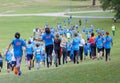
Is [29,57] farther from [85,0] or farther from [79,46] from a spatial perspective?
[85,0]

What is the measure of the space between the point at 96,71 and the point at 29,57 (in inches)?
332

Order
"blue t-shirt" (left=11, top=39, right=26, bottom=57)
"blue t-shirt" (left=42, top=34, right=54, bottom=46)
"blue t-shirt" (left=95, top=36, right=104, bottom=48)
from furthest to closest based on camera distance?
"blue t-shirt" (left=95, top=36, right=104, bottom=48)
"blue t-shirt" (left=42, top=34, right=54, bottom=46)
"blue t-shirt" (left=11, top=39, right=26, bottom=57)

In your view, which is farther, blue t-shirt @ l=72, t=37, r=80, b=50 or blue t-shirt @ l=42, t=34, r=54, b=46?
blue t-shirt @ l=72, t=37, r=80, b=50

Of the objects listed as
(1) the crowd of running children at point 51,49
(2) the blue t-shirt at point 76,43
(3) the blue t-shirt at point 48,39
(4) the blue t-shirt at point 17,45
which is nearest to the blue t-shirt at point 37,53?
(1) the crowd of running children at point 51,49

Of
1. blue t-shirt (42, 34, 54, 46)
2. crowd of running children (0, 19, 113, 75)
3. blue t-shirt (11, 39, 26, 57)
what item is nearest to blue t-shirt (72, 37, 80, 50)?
crowd of running children (0, 19, 113, 75)

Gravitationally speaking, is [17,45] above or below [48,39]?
above

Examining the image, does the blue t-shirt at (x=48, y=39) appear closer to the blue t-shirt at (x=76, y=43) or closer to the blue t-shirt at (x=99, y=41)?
the blue t-shirt at (x=76, y=43)

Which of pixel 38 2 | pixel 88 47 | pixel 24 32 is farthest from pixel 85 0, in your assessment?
pixel 88 47

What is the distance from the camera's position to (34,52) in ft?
79.9

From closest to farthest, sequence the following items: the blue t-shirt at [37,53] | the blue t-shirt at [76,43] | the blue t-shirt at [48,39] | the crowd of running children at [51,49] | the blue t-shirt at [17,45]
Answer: the blue t-shirt at [17,45] < the crowd of running children at [51,49] < the blue t-shirt at [48,39] < the blue t-shirt at [76,43] < the blue t-shirt at [37,53]

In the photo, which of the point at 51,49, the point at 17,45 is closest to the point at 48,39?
the point at 51,49

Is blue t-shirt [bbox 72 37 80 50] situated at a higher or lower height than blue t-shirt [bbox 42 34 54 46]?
lower

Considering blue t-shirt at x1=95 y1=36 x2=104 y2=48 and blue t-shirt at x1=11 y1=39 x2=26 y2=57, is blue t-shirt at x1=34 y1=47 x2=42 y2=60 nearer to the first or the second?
blue t-shirt at x1=95 y1=36 x2=104 y2=48

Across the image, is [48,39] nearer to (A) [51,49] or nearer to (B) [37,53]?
(A) [51,49]
